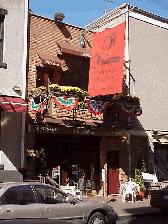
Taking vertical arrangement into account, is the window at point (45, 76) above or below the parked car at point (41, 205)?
above

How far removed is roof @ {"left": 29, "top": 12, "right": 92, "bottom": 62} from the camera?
17.0 meters

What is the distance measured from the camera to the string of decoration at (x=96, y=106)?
610 inches

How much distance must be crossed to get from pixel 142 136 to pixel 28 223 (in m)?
16.1

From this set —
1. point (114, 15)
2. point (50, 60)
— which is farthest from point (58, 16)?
point (114, 15)

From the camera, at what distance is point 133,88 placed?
19781 mm

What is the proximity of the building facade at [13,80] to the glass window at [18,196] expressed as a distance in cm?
588

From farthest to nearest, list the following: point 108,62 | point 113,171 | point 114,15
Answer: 1. point 114,15
2. point 113,171
3. point 108,62

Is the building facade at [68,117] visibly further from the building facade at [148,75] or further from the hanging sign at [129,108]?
the building facade at [148,75]

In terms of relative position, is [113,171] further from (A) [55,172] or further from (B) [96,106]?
(B) [96,106]

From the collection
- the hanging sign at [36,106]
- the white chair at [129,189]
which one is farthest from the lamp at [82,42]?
the white chair at [129,189]

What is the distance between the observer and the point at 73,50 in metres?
17.9

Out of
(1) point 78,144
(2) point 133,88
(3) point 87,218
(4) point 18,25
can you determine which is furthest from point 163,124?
(3) point 87,218

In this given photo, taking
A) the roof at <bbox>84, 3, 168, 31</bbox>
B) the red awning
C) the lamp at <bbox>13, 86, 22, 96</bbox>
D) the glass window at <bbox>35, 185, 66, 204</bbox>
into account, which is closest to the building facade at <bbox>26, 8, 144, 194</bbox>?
the lamp at <bbox>13, 86, 22, 96</bbox>

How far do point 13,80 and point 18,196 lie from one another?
25.6ft
